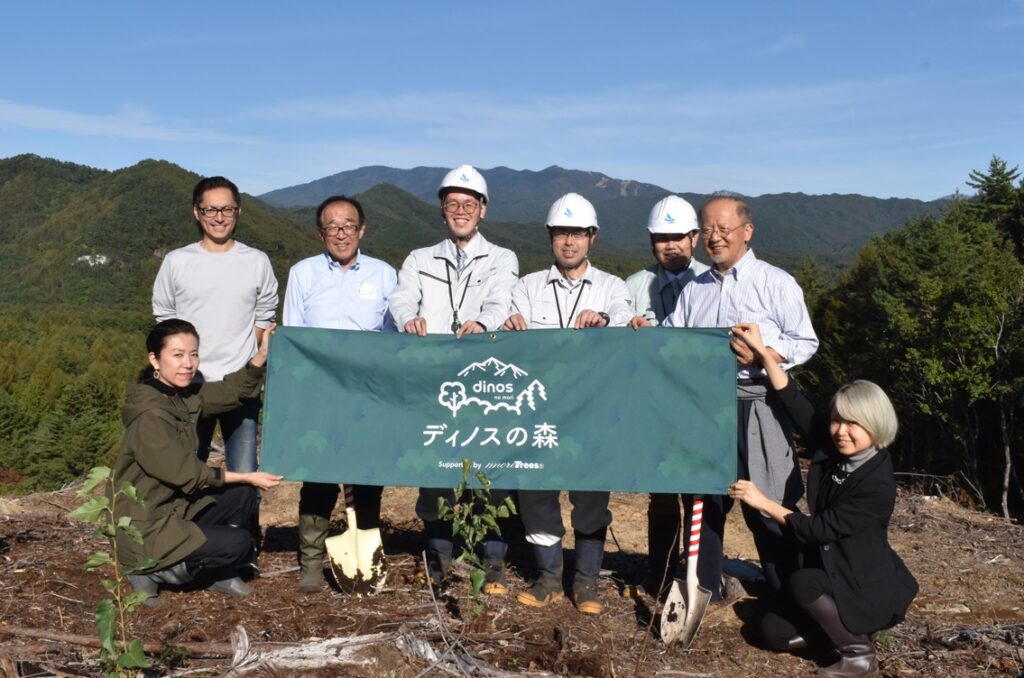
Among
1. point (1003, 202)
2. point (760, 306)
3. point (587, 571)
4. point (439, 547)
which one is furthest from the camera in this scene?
point (1003, 202)

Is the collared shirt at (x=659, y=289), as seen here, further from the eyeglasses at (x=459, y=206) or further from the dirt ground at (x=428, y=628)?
the dirt ground at (x=428, y=628)

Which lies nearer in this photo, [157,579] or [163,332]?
[163,332]

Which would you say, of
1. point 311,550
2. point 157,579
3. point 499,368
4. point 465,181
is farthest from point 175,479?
point 465,181

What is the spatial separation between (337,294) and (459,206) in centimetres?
112

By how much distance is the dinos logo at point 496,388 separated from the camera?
5453mm

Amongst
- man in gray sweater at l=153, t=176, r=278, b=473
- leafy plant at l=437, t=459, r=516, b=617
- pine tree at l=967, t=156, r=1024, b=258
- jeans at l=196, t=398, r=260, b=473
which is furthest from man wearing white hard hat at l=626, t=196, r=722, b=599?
pine tree at l=967, t=156, r=1024, b=258

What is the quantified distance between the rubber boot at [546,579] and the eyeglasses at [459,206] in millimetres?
2326

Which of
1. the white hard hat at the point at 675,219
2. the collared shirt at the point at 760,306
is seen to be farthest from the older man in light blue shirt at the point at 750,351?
the white hard hat at the point at 675,219

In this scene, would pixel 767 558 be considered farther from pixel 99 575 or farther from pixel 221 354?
pixel 99 575

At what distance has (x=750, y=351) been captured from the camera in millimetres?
5160

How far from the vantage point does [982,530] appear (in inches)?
340

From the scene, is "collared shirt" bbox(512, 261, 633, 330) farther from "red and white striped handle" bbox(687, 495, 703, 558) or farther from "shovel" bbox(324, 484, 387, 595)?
"shovel" bbox(324, 484, 387, 595)

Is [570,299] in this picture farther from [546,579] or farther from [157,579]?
[157,579]

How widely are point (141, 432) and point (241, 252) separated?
153 centimetres
